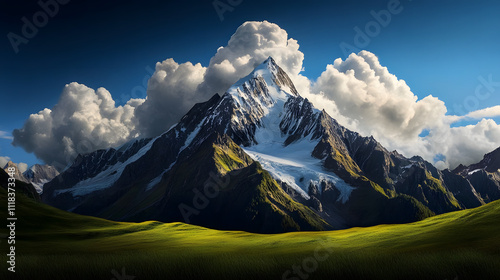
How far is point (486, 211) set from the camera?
44.2 metres

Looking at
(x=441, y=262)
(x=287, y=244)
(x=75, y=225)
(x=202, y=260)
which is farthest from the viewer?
(x=75, y=225)

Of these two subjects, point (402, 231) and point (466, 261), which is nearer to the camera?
point (466, 261)

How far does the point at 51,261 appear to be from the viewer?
90.3 ft

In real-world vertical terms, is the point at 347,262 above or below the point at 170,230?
below

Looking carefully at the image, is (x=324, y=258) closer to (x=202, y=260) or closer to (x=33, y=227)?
(x=202, y=260)

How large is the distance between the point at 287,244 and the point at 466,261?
24.3 meters

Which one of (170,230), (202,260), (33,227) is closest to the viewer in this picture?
(202,260)

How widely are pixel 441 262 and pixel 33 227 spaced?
281 feet

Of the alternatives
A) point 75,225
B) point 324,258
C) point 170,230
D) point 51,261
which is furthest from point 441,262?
point 75,225

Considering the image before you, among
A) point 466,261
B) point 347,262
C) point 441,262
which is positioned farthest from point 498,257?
point 347,262

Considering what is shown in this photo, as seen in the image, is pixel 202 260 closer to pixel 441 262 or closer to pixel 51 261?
pixel 51 261

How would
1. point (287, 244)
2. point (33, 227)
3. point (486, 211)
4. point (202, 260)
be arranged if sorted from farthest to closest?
1. point (33, 227)
2. point (287, 244)
3. point (486, 211)
4. point (202, 260)

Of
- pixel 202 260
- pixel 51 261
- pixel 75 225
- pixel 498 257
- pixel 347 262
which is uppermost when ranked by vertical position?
pixel 75 225

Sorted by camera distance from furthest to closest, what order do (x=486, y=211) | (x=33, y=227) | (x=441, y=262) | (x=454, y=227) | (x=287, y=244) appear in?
(x=33, y=227)
(x=287, y=244)
(x=486, y=211)
(x=454, y=227)
(x=441, y=262)
